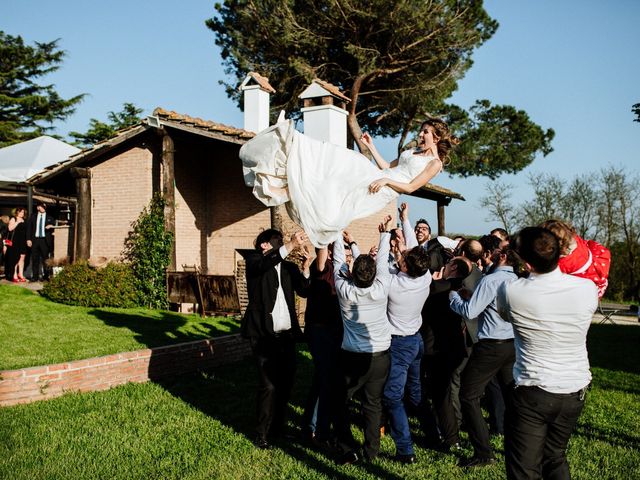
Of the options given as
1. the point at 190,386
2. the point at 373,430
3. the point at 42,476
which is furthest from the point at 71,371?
the point at 373,430

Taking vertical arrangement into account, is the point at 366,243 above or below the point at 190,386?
above

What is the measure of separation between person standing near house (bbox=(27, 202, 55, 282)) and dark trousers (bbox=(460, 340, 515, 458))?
13480mm

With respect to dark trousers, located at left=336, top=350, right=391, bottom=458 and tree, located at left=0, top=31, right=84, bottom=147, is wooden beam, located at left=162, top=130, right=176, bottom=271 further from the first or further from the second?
tree, located at left=0, top=31, right=84, bottom=147

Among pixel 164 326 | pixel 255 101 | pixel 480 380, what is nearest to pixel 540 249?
pixel 480 380

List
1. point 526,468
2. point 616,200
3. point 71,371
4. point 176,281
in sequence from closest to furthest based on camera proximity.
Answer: point 526,468, point 71,371, point 176,281, point 616,200

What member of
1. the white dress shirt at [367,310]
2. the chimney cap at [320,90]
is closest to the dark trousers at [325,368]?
the white dress shirt at [367,310]

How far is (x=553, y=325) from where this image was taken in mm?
3416

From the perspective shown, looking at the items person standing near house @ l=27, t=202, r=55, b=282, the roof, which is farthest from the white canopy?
the roof

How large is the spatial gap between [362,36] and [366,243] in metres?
8.26

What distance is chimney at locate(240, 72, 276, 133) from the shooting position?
15773mm

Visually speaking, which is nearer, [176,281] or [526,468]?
[526,468]

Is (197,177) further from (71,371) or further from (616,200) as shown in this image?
(616,200)

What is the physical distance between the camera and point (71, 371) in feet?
23.1

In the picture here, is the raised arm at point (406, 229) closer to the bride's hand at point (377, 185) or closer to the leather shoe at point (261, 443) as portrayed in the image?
the bride's hand at point (377, 185)
